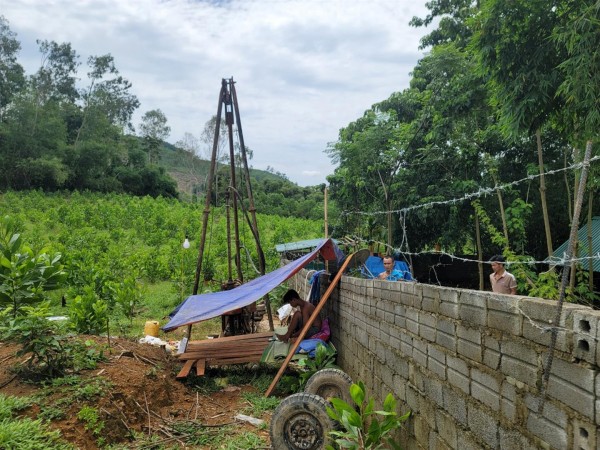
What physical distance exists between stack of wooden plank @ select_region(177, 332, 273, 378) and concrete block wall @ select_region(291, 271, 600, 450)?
260cm

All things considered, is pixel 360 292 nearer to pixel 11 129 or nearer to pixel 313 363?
pixel 313 363

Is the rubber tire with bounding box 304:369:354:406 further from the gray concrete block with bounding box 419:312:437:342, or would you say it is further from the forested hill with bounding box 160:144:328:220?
the forested hill with bounding box 160:144:328:220

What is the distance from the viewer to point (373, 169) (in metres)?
12.2

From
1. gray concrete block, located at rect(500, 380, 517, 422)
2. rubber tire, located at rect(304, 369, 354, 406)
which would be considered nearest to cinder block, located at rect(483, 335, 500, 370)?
gray concrete block, located at rect(500, 380, 517, 422)

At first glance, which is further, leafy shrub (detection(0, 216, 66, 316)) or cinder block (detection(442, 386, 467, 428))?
leafy shrub (detection(0, 216, 66, 316))

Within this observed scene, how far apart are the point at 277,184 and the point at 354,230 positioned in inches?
1557

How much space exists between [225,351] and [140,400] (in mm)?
1568

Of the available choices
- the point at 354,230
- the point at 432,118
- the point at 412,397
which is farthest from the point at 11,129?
the point at 412,397

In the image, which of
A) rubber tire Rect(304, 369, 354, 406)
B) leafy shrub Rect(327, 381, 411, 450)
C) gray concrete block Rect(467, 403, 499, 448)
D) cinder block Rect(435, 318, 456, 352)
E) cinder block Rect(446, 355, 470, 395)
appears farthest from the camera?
rubber tire Rect(304, 369, 354, 406)

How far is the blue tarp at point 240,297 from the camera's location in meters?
6.17

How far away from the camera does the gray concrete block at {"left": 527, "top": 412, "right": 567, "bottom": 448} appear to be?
1774 millimetres

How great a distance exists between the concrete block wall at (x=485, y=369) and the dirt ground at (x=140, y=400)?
2.10 metres

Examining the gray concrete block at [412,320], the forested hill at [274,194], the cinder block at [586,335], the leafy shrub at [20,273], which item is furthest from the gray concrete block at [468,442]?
the forested hill at [274,194]

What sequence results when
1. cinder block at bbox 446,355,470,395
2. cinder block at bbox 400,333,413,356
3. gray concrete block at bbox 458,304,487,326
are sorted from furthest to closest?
cinder block at bbox 400,333,413,356 < cinder block at bbox 446,355,470,395 < gray concrete block at bbox 458,304,487,326
